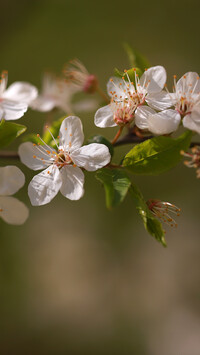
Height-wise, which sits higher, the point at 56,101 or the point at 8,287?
the point at 56,101

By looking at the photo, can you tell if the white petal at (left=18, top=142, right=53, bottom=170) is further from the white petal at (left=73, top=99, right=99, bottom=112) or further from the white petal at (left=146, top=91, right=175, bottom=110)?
the white petal at (left=73, top=99, right=99, bottom=112)

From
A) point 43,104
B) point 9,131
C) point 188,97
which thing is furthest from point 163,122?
point 43,104

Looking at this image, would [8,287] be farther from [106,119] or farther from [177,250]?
[106,119]

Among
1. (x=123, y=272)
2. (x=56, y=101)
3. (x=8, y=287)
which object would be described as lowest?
(x=123, y=272)

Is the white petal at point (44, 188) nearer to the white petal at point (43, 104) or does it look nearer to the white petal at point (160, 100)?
the white petal at point (160, 100)

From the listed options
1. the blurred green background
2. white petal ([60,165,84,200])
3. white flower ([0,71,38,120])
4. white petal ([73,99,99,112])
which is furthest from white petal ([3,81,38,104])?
the blurred green background

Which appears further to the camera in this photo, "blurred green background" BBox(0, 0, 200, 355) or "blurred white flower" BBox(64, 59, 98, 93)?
"blurred green background" BBox(0, 0, 200, 355)

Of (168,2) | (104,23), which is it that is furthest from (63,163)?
(168,2)
